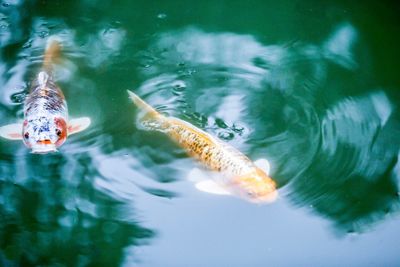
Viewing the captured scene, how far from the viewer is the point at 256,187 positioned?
247 centimetres

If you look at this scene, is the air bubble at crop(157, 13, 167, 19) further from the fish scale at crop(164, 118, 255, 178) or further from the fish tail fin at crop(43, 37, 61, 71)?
the fish scale at crop(164, 118, 255, 178)

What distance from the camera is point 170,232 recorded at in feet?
8.29

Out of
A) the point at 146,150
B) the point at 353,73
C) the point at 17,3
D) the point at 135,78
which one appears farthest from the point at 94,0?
the point at 353,73

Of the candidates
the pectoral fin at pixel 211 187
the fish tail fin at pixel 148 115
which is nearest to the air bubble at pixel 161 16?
the fish tail fin at pixel 148 115

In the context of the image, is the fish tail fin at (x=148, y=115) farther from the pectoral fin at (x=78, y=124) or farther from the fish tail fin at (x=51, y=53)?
the fish tail fin at (x=51, y=53)

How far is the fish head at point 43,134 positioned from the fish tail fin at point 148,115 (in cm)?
46

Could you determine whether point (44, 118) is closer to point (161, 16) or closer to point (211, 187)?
point (211, 187)

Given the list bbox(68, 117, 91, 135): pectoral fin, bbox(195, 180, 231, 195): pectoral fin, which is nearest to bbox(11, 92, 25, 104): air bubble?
bbox(68, 117, 91, 135): pectoral fin

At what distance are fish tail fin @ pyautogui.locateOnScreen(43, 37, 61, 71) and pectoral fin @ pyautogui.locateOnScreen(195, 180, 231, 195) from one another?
134 centimetres

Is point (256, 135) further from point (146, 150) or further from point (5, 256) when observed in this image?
point (5, 256)

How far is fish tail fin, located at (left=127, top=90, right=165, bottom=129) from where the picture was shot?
118 inches

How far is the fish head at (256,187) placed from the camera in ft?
8.12

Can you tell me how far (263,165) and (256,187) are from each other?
24 cm

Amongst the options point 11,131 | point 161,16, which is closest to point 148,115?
point 11,131
